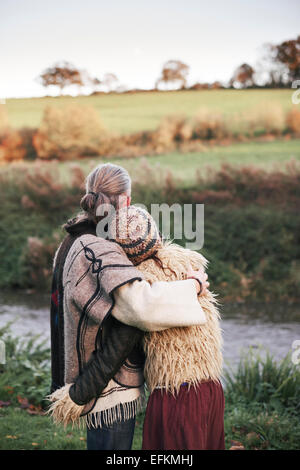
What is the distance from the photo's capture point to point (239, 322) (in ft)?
29.1

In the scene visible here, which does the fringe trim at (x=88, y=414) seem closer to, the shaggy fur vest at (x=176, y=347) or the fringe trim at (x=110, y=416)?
the fringe trim at (x=110, y=416)

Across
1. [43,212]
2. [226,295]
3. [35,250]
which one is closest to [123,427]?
[226,295]

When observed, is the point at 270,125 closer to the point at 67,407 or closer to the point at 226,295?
the point at 226,295

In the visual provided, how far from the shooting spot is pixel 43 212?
13.4 meters

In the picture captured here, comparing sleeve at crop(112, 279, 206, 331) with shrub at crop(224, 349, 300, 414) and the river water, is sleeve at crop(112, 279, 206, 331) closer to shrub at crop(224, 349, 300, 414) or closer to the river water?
shrub at crop(224, 349, 300, 414)

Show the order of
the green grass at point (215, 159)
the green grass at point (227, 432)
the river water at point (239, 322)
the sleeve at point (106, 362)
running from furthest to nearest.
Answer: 1. the green grass at point (215, 159)
2. the river water at point (239, 322)
3. the green grass at point (227, 432)
4. the sleeve at point (106, 362)

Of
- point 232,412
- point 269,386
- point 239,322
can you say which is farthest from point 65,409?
point 239,322

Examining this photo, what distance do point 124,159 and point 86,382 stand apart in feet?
44.9

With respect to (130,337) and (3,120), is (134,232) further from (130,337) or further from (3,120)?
(3,120)

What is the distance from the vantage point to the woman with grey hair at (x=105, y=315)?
6.55 feet

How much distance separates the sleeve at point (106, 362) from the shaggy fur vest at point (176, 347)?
0.12 m

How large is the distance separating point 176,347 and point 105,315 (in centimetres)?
38

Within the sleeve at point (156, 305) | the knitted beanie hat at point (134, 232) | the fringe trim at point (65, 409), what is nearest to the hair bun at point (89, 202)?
the knitted beanie hat at point (134, 232)

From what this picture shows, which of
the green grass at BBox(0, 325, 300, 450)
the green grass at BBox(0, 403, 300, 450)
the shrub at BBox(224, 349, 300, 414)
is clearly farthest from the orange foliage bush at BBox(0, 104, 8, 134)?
the shrub at BBox(224, 349, 300, 414)
